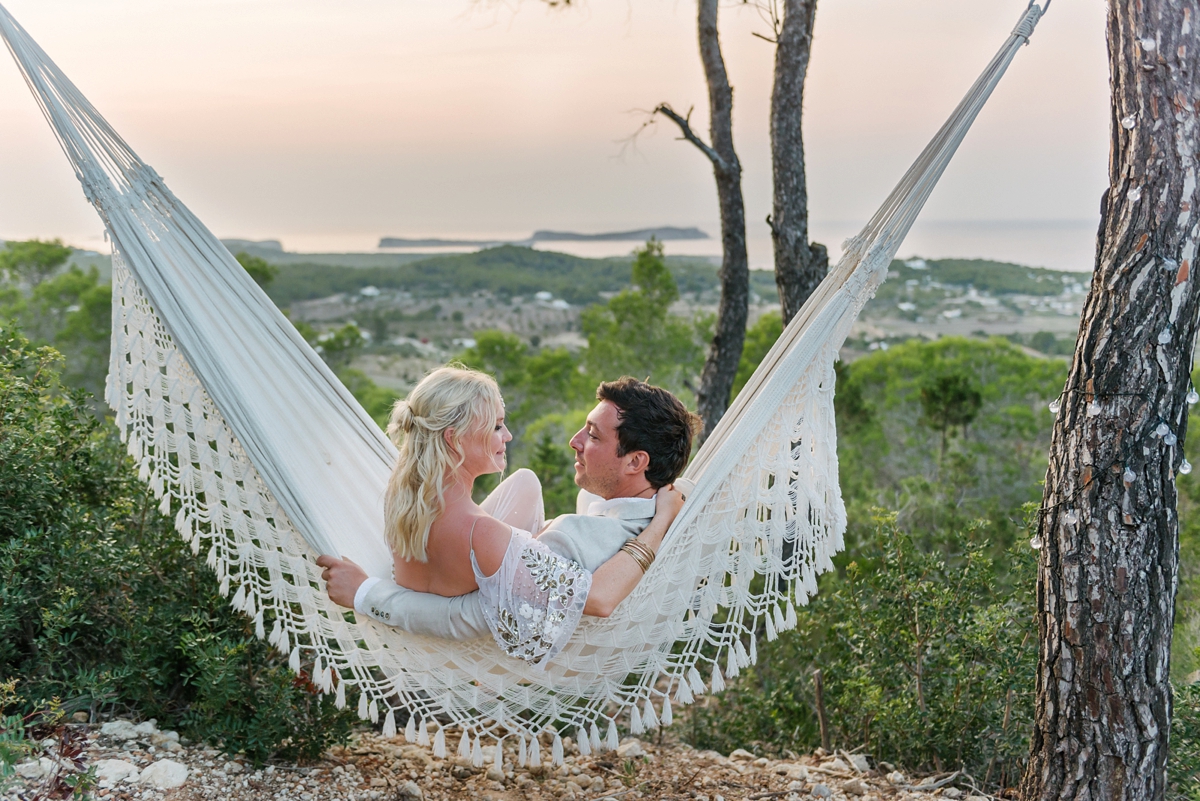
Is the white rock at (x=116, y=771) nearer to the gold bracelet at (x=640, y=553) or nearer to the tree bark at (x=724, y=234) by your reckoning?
the gold bracelet at (x=640, y=553)

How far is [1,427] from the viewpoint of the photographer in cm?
246

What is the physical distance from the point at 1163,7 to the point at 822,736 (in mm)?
2092

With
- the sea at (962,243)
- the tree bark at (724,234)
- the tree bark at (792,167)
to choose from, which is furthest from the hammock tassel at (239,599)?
the sea at (962,243)

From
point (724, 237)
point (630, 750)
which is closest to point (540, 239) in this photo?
point (724, 237)

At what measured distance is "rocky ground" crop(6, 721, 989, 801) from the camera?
216 cm

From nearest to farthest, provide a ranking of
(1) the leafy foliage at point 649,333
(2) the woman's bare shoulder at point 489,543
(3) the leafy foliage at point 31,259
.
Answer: (2) the woman's bare shoulder at point 489,543
(1) the leafy foliage at point 649,333
(3) the leafy foliage at point 31,259

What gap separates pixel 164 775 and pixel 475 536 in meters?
1.00

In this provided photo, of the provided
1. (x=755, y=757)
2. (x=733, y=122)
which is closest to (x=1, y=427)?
(x=755, y=757)

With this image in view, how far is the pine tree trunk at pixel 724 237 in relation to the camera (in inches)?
171

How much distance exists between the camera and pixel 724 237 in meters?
4.51

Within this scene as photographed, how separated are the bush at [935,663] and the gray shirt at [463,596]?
0.90 meters

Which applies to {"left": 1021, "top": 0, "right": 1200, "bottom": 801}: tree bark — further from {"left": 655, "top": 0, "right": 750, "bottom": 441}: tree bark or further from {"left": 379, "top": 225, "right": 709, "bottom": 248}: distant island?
{"left": 379, "top": 225, "right": 709, "bottom": 248}: distant island

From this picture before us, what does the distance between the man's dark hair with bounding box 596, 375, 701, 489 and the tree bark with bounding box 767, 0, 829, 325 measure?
1.78 meters

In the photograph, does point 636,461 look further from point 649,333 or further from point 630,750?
point 649,333
